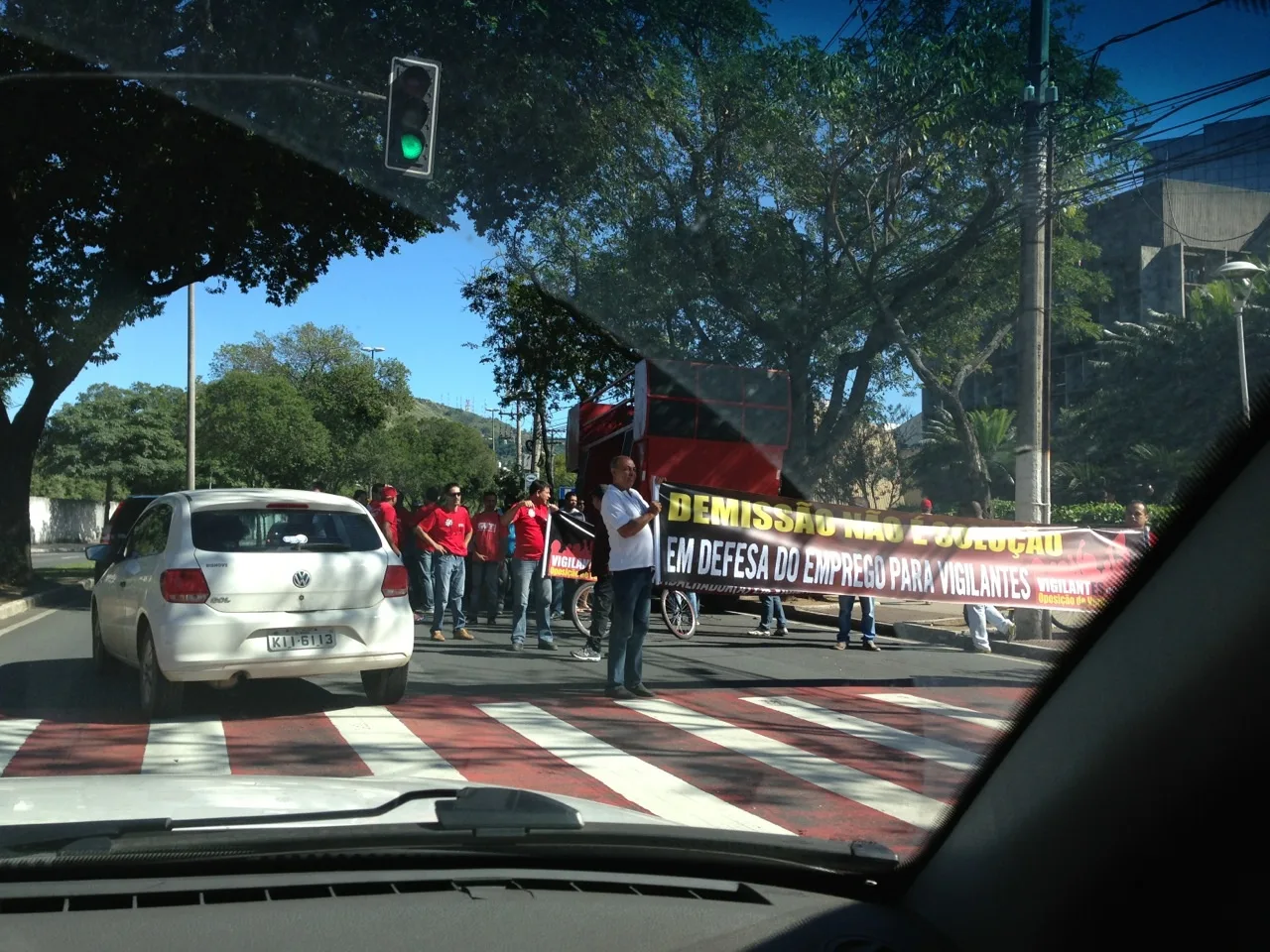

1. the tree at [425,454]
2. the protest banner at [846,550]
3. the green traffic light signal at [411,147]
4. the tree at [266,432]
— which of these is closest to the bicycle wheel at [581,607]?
the protest banner at [846,550]

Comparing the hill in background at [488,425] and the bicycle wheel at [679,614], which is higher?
the hill in background at [488,425]

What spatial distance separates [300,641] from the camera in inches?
336

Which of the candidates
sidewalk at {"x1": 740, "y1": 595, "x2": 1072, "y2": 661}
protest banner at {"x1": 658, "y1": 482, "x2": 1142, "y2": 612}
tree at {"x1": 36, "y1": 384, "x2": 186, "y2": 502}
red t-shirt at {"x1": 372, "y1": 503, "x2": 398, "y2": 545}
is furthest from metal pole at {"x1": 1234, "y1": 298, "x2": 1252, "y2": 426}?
tree at {"x1": 36, "y1": 384, "x2": 186, "y2": 502}

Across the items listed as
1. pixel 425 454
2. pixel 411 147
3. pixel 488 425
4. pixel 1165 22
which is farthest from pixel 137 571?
pixel 488 425

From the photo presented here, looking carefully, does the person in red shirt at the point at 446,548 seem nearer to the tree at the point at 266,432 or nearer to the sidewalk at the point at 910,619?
the sidewalk at the point at 910,619

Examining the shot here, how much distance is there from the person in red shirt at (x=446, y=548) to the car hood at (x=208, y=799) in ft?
35.0

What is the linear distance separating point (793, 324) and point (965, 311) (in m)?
2.86

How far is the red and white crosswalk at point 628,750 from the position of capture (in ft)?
19.3

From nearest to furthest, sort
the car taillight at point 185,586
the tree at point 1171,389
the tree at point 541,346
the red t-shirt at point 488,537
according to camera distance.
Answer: the tree at point 1171,389, the car taillight at point 185,586, the red t-shirt at point 488,537, the tree at point 541,346

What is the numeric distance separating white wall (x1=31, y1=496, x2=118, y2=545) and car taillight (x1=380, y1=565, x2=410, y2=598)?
2347 inches

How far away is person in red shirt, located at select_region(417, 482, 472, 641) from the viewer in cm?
1402

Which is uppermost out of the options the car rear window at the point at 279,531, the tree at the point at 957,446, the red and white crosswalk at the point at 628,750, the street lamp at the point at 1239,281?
the tree at the point at 957,446

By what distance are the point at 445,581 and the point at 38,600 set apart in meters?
9.37

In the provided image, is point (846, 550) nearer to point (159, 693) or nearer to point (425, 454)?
point (159, 693)
